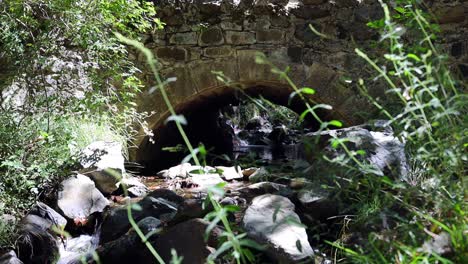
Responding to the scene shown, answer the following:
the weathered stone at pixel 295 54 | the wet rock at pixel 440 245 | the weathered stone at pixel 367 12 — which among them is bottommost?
the wet rock at pixel 440 245

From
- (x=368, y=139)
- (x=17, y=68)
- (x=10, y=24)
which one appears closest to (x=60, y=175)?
(x=17, y=68)

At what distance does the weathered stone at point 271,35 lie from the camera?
464cm

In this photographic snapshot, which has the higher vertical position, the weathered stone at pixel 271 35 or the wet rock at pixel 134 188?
the weathered stone at pixel 271 35

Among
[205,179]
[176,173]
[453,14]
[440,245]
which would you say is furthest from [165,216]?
[453,14]

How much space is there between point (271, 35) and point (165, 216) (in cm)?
249

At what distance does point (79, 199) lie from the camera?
326cm

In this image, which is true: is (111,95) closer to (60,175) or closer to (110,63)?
(110,63)

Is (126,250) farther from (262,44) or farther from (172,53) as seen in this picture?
(262,44)

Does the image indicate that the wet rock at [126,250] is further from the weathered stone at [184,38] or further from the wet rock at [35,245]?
the weathered stone at [184,38]

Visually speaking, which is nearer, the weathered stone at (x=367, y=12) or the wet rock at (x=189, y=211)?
the wet rock at (x=189, y=211)

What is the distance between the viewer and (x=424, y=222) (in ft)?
4.59

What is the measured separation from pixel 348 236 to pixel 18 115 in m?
2.67

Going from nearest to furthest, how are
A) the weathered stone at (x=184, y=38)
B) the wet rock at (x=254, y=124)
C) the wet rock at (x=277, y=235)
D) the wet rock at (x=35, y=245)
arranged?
the wet rock at (x=277, y=235), the wet rock at (x=35, y=245), the weathered stone at (x=184, y=38), the wet rock at (x=254, y=124)

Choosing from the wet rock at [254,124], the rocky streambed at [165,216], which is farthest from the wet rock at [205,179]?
the wet rock at [254,124]
